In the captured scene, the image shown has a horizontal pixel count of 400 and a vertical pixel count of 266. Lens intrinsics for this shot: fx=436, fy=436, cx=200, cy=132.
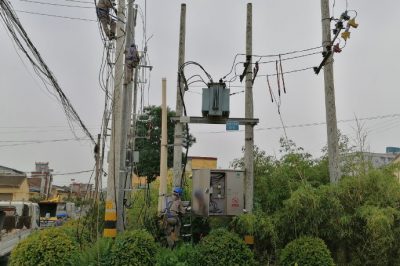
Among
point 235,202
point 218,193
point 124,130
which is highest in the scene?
point 124,130

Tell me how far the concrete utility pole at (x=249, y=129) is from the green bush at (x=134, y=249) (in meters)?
2.46

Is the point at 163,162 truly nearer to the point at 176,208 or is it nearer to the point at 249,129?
the point at 176,208

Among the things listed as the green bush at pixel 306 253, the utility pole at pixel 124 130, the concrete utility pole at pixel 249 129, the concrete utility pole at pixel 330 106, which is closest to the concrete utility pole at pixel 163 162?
the utility pole at pixel 124 130

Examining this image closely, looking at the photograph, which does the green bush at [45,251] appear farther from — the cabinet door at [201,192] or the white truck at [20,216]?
the white truck at [20,216]

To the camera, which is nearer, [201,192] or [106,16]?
[201,192]

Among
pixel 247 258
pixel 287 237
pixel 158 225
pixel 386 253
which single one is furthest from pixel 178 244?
pixel 386 253

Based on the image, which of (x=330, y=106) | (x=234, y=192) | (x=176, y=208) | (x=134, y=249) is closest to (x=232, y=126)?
(x=234, y=192)

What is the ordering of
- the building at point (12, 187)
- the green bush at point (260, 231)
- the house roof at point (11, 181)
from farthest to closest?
the house roof at point (11, 181)
the building at point (12, 187)
the green bush at point (260, 231)

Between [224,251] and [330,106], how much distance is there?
425cm

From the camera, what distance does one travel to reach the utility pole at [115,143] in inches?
349

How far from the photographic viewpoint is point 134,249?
312 inches

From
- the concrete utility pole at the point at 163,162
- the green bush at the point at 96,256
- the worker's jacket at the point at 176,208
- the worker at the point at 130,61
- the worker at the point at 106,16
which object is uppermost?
the worker at the point at 106,16

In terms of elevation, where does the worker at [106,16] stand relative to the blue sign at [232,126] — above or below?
above

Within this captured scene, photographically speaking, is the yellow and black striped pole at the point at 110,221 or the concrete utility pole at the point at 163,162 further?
the concrete utility pole at the point at 163,162
